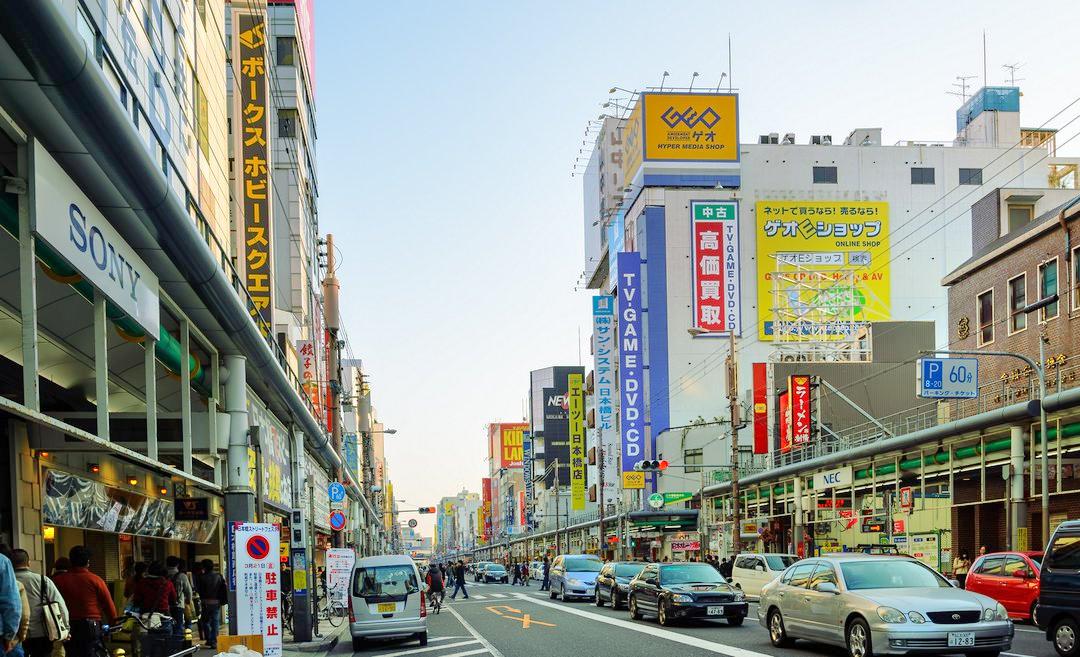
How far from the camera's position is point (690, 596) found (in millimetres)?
23812

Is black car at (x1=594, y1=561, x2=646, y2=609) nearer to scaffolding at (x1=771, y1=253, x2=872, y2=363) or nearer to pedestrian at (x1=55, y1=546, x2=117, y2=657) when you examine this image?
pedestrian at (x1=55, y1=546, x2=117, y2=657)

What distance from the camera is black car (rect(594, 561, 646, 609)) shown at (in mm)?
33094

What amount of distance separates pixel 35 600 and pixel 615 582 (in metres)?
24.4

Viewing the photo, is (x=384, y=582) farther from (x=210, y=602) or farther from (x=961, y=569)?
(x=961, y=569)

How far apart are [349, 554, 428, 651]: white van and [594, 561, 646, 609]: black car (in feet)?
35.4

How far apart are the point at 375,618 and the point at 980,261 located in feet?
99.8

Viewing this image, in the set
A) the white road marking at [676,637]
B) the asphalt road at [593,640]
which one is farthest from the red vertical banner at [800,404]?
the white road marking at [676,637]

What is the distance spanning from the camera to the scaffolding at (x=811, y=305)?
79000mm

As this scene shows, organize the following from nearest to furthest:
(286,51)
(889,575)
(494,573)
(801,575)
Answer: (889,575) → (801,575) → (286,51) → (494,573)

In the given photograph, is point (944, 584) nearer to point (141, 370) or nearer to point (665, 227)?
point (141, 370)

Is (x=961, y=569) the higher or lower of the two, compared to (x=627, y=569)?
higher

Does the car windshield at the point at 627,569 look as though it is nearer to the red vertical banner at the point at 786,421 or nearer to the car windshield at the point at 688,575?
the car windshield at the point at 688,575

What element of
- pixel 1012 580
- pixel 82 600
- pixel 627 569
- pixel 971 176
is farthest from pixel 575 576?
pixel 971 176

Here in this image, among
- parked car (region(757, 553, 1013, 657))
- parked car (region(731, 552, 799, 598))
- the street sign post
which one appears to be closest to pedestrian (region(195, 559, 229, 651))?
parked car (region(757, 553, 1013, 657))
